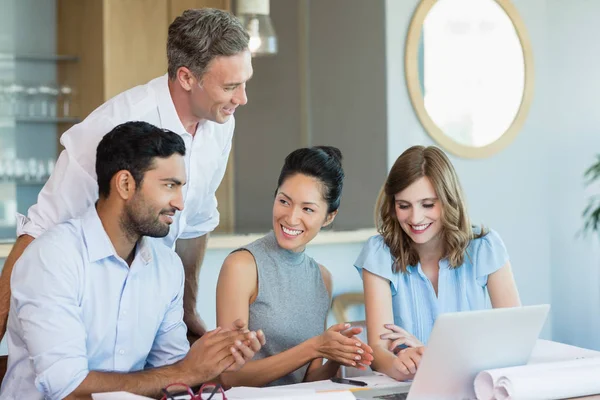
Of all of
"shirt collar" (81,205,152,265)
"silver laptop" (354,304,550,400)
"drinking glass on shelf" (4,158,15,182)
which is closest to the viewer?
"silver laptop" (354,304,550,400)

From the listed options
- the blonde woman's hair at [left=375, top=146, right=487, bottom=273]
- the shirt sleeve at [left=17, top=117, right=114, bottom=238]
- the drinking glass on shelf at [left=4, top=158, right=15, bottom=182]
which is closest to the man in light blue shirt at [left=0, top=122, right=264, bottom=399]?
the shirt sleeve at [left=17, top=117, right=114, bottom=238]

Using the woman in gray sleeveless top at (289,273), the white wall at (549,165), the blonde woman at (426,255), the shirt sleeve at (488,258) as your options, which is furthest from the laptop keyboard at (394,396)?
the white wall at (549,165)

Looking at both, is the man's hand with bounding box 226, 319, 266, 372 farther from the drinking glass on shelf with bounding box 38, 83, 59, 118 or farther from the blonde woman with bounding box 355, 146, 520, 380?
the drinking glass on shelf with bounding box 38, 83, 59, 118

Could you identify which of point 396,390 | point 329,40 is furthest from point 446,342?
point 329,40

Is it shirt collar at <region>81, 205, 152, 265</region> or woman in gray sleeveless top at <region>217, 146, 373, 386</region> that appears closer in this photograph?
shirt collar at <region>81, 205, 152, 265</region>

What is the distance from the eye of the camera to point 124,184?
1.94 metres

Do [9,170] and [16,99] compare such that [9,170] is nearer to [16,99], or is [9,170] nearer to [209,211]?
[16,99]

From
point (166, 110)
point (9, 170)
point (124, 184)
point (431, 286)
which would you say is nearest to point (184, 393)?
point (124, 184)

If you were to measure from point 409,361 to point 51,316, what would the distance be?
804 millimetres

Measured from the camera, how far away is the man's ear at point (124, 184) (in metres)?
1.93

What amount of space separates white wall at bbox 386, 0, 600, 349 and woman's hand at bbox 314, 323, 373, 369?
2.19 meters

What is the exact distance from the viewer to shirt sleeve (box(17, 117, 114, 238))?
217 cm

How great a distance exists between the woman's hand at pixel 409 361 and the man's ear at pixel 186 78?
0.91 meters

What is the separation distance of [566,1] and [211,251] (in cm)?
276
